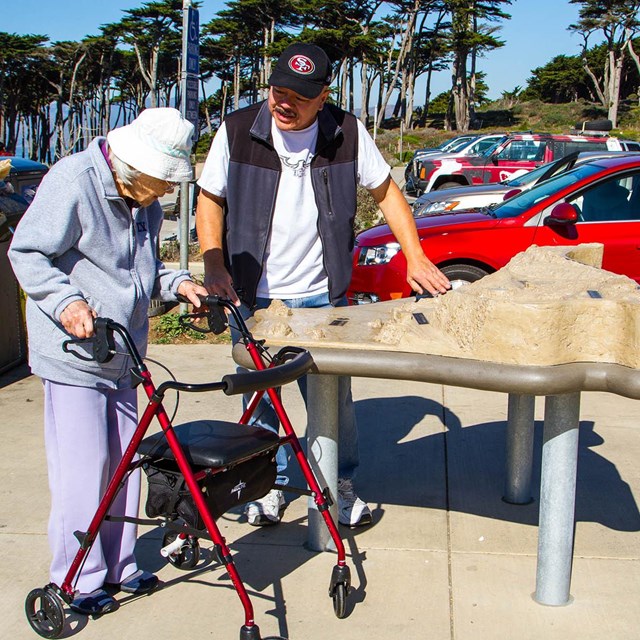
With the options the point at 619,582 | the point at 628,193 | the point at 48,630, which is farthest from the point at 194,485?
the point at 628,193

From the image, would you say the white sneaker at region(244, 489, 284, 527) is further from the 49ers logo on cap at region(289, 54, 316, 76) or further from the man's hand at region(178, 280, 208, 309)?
the 49ers logo on cap at region(289, 54, 316, 76)

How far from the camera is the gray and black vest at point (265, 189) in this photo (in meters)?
3.88

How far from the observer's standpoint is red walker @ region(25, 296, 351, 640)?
9.30 ft

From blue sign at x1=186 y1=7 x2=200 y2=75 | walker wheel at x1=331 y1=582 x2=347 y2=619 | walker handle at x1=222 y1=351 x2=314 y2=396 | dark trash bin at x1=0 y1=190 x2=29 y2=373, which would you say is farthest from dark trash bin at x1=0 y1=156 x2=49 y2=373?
walker wheel at x1=331 y1=582 x2=347 y2=619

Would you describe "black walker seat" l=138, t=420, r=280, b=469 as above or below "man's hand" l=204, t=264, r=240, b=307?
below

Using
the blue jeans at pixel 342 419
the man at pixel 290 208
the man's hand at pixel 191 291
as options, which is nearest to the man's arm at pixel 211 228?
the man at pixel 290 208

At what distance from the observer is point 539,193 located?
27.3 feet

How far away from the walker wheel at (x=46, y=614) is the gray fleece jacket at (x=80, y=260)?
742mm

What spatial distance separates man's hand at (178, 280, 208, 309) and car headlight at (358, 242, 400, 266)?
4.51 metres

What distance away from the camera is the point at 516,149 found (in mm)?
18781

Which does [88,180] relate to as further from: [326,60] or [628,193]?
[628,193]

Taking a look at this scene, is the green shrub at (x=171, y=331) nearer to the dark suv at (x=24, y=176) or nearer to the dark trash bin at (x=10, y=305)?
the dark trash bin at (x=10, y=305)

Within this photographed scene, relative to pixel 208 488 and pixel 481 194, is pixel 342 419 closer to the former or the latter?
pixel 208 488

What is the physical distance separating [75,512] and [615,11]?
77.2 m
